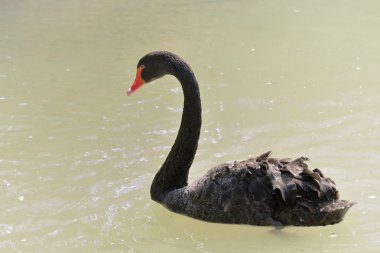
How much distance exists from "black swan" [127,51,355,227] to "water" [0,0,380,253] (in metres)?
0.10

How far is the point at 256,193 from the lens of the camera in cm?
431

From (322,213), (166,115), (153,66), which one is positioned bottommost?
(166,115)

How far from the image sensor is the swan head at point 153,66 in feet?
16.3

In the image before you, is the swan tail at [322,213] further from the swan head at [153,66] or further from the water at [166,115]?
the swan head at [153,66]

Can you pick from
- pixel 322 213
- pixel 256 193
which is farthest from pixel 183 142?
pixel 322 213

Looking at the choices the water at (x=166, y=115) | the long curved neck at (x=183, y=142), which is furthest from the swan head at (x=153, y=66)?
the water at (x=166, y=115)

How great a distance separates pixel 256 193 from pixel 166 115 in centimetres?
226

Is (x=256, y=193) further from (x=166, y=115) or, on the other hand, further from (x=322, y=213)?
(x=166, y=115)

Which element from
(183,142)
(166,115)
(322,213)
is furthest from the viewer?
(166,115)

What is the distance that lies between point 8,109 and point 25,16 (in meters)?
4.13

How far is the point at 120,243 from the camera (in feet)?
14.3

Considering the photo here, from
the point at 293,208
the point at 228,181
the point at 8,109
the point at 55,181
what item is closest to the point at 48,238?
the point at 55,181

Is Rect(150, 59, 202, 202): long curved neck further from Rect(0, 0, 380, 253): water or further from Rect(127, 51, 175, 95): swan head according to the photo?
Rect(0, 0, 380, 253): water

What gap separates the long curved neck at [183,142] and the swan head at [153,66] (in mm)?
66
